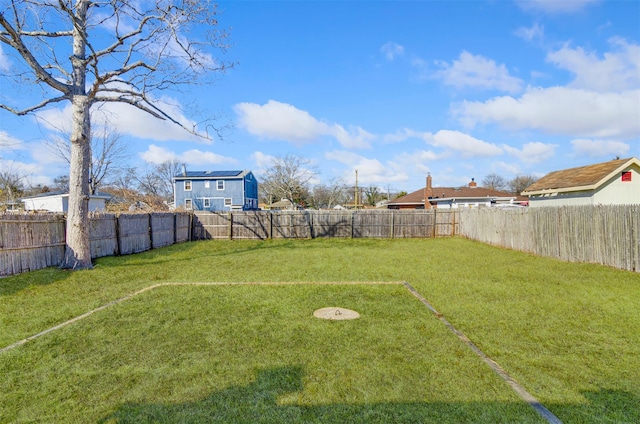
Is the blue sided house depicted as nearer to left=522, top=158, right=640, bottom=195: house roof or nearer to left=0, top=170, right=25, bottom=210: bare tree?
left=0, top=170, right=25, bottom=210: bare tree

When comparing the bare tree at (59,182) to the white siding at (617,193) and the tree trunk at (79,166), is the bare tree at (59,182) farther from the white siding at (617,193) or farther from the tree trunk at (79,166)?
the white siding at (617,193)

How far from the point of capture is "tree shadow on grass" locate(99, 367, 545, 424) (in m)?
2.43

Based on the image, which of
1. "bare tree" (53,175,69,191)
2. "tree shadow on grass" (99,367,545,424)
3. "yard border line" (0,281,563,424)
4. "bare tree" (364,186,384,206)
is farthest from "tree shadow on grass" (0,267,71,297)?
"bare tree" (364,186,384,206)

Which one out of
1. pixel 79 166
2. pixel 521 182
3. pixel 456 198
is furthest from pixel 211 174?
pixel 521 182

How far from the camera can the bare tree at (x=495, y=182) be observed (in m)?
58.1

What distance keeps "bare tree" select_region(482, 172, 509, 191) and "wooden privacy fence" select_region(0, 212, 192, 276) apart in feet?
185

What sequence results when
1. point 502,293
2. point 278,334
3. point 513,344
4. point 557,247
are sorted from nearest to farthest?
point 513,344 → point 278,334 → point 502,293 → point 557,247

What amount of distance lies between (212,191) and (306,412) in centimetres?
3271

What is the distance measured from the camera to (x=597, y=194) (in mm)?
→ 12664

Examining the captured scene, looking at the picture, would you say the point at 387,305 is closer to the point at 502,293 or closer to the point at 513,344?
the point at 513,344

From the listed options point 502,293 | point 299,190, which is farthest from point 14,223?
point 299,190

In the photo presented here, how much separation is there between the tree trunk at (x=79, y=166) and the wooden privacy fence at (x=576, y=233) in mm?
13145

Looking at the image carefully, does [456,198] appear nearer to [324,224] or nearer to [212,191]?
[324,224]

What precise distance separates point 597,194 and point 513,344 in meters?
12.3
